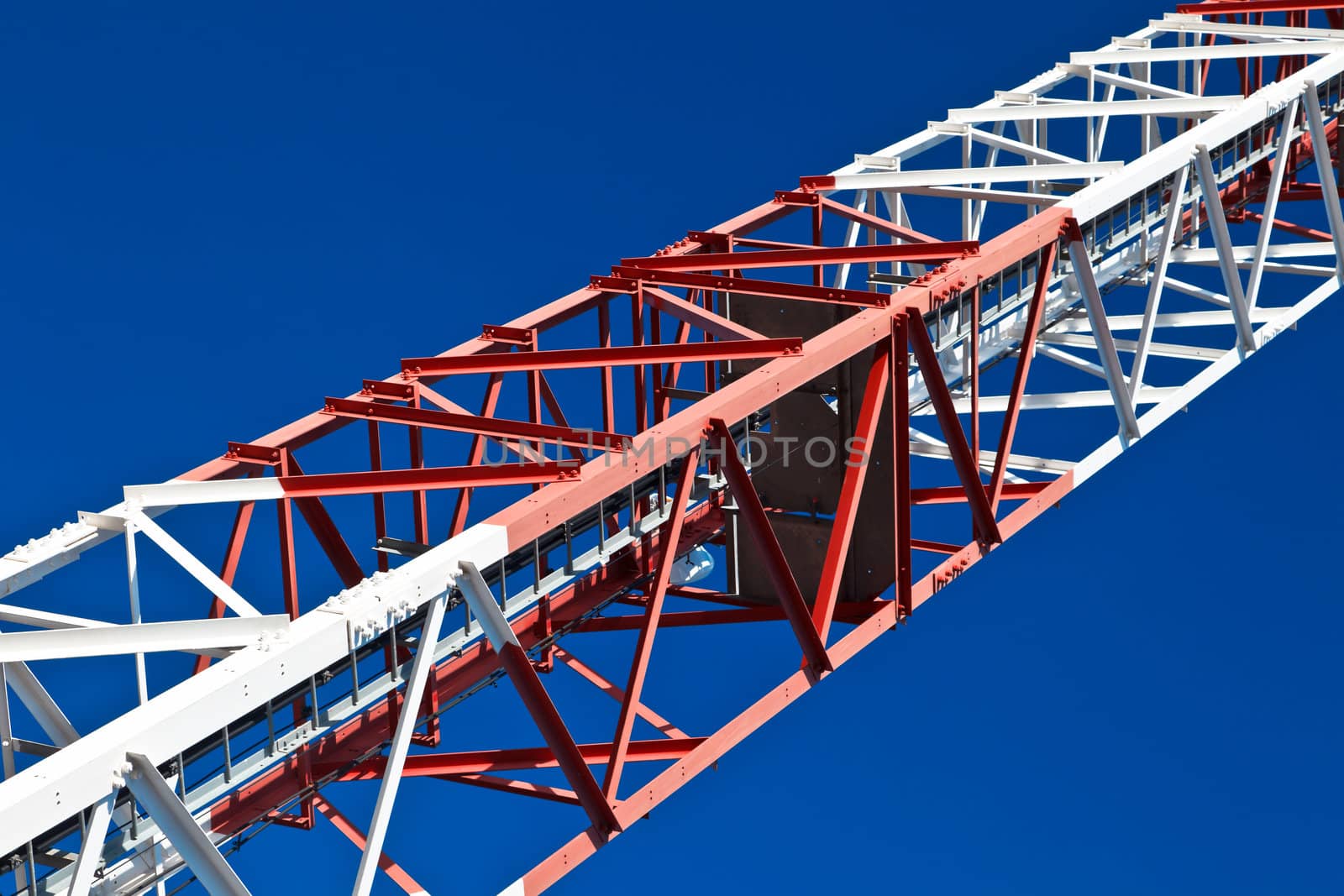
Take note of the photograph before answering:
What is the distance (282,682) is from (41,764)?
2.35 meters

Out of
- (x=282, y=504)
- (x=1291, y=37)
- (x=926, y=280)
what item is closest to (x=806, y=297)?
(x=926, y=280)

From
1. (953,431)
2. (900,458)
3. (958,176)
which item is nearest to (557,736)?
(900,458)

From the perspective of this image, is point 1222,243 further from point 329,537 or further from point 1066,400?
point 329,537

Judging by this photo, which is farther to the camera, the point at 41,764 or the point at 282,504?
the point at 282,504

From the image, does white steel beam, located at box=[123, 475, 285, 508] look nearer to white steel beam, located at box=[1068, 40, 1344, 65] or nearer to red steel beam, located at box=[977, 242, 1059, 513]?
red steel beam, located at box=[977, 242, 1059, 513]

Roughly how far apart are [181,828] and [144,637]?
2.23m

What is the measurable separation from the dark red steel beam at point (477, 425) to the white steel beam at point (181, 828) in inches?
247

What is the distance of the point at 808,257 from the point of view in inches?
1184

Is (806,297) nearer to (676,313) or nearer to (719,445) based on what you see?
(676,313)

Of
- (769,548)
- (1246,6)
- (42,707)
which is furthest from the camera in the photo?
(1246,6)

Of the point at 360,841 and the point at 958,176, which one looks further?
the point at 958,176

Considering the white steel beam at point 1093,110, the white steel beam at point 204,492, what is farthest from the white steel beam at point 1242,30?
the white steel beam at point 204,492

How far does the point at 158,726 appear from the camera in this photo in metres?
19.6

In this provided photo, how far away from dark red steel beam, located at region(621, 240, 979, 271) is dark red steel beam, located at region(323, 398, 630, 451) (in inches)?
188
